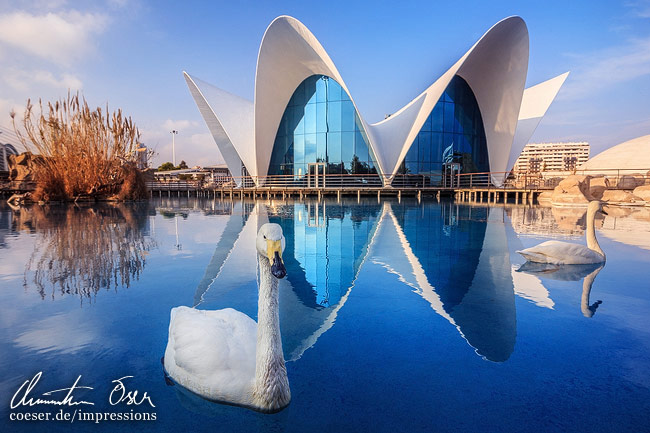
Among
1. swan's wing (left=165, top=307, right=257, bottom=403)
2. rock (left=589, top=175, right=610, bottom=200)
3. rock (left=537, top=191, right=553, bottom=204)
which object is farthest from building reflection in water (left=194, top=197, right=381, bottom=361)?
rock (left=589, top=175, right=610, bottom=200)

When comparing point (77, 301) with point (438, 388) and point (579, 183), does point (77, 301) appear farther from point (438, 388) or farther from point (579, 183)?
point (579, 183)

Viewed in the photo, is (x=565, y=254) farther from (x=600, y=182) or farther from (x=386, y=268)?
(x=600, y=182)

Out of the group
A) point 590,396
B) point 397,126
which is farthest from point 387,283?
point 397,126

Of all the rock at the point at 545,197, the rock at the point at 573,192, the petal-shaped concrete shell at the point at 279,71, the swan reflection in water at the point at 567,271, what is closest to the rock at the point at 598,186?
the rock at the point at 545,197

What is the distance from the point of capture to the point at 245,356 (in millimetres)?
2234

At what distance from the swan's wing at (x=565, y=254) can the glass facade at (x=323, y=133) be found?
22553 millimetres

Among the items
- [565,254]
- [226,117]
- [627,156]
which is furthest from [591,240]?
[627,156]

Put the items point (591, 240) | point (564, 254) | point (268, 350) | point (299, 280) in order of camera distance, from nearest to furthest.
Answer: point (268, 350), point (299, 280), point (564, 254), point (591, 240)

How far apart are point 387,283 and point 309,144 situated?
2517cm

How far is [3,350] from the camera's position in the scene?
2900mm

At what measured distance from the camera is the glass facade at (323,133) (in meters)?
27.6

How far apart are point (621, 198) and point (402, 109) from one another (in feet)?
51.3

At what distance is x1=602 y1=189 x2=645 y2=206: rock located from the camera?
1866cm

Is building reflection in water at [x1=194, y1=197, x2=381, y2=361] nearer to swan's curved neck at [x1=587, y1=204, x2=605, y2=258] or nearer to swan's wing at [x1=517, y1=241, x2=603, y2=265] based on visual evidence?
swan's wing at [x1=517, y1=241, x2=603, y2=265]
